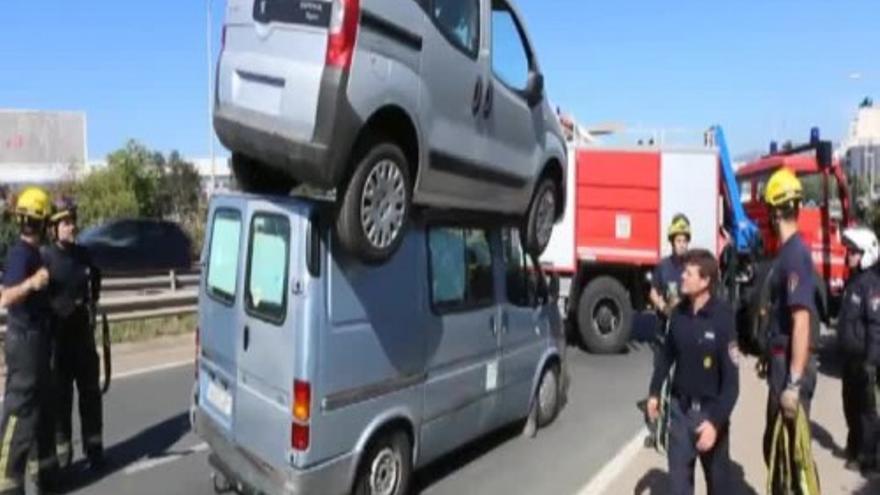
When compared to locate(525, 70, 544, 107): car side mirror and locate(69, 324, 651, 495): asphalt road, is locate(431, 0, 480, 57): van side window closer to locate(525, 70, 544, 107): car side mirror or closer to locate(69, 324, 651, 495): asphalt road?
locate(525, 70, 544, 107): car side mirror

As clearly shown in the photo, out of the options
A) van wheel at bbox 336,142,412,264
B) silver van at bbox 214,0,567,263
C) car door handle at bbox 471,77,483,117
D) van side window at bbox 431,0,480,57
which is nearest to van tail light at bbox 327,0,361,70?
silver van at bbox 214,0,567,263

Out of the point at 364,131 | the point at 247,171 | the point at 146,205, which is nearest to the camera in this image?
the point at 364,131

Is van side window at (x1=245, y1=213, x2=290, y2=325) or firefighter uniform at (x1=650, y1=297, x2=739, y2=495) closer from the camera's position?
firefighter uniform at (x1=650, y1=297, x2=739, y2=495)

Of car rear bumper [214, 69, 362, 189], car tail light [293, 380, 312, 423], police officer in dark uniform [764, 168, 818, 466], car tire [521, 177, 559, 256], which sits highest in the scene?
car rear bumper [214, 69, 362, 189]

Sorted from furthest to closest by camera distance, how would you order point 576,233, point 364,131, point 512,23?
point 576,233 < point 512,23 < point 364,131

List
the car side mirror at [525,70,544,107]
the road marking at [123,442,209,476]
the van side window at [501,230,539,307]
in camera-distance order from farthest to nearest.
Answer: the car side mirror at [525,70,544,107] < the van side window at [501,230,539,307] < the road marking at [123,442,209,476]

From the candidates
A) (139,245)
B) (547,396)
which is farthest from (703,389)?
(139,245)

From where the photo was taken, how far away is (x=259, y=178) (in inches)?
250

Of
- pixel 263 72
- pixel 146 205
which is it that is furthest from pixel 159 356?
pixel 146 205

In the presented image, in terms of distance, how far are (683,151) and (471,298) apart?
22.7 ft

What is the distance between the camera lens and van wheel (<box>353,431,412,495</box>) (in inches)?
226

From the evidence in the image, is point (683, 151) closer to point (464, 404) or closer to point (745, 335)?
point (745, 335)

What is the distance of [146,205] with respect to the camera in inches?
1679

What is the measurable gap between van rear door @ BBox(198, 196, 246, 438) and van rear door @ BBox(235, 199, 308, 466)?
0.37 feet
